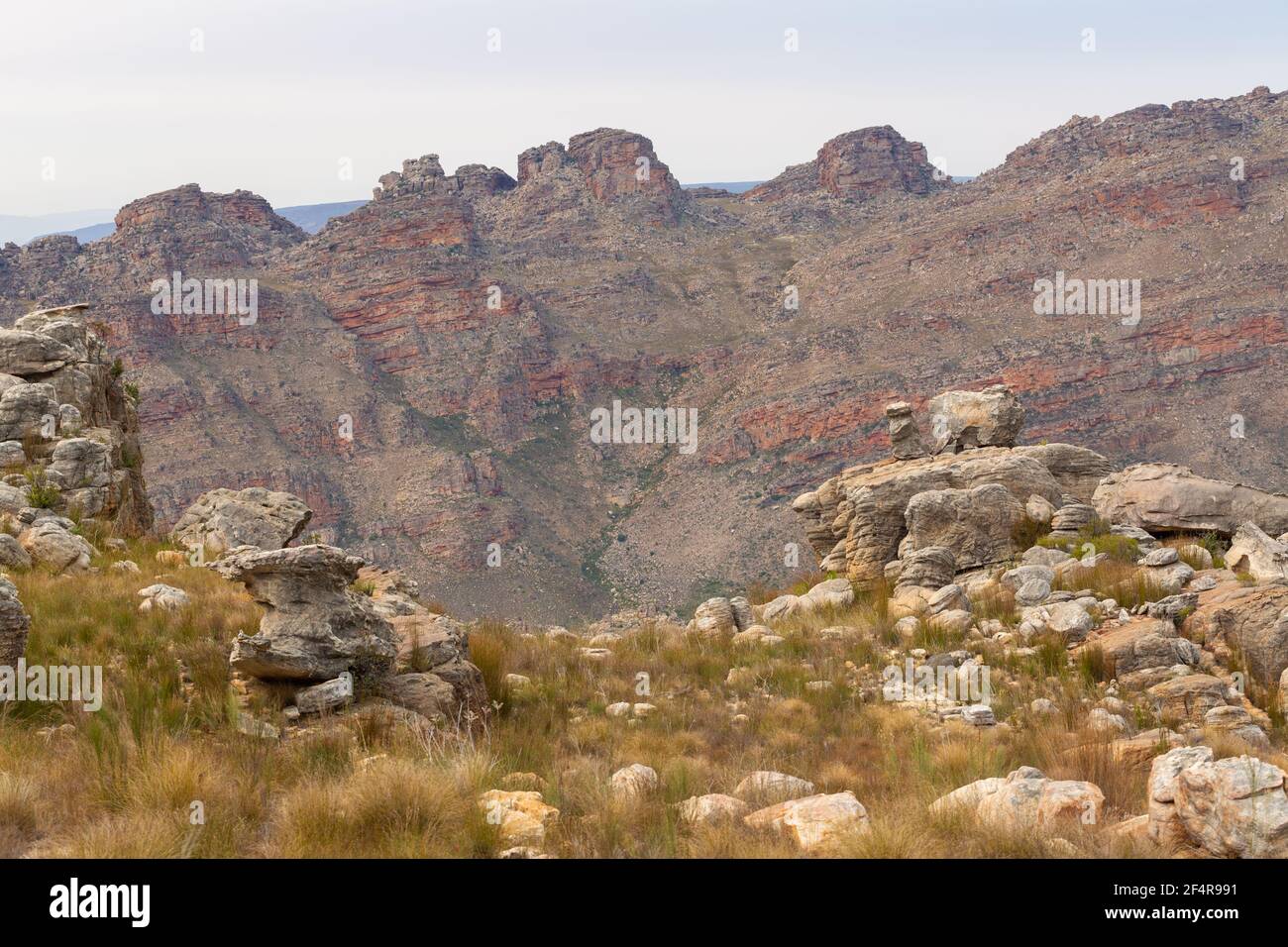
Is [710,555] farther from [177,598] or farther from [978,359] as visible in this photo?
[177,598]

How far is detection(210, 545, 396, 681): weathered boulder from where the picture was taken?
24.6 ft

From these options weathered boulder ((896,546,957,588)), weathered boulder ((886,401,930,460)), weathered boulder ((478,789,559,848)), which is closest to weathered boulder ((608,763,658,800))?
weathered boulder ((478,789,559,848))

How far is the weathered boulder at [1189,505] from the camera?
15539 millimetres

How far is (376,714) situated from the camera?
726cm

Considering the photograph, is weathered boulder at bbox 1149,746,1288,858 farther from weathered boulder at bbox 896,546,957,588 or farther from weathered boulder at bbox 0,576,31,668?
weathered boulder at bbox 896,546,957,588

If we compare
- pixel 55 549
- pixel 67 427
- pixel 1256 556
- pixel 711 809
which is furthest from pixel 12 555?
pixel 1256 556

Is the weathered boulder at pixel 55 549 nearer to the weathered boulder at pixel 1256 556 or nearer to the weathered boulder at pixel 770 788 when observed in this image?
the weathered boulder at pixel 770 788

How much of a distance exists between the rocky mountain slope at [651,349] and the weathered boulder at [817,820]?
6863cm

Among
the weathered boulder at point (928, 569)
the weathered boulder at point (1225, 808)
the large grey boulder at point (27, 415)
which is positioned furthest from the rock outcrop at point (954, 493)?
the large grey boulder at point (27, 415)

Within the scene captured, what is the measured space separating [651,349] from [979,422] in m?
101

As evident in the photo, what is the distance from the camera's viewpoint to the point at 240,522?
14.2 metres

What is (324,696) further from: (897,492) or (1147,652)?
(897,492)

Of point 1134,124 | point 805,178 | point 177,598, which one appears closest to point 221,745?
point 177,598

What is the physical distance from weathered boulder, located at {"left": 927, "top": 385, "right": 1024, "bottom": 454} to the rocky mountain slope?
5425 cm
